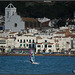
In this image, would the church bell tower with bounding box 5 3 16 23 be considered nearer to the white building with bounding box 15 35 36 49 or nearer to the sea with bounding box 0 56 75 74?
the white building with bounding box 15 35 36 49

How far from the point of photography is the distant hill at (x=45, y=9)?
65944mm

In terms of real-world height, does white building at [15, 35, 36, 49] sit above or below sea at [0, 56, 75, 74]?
above

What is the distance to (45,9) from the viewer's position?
6812cm

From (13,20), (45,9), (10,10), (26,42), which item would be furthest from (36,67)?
(45,9)

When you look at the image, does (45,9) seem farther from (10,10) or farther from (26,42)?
(26,42)

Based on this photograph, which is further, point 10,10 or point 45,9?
point 45,9

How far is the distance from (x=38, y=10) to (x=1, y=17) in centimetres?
453

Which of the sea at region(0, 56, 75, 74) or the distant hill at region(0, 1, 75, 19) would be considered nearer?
the sea at region(0, 56, 75, 74)

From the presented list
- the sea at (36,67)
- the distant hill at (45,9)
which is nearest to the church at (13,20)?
the distant hill at (45,9)

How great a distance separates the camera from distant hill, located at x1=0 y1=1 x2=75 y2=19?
65.9m

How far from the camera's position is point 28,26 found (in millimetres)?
66688

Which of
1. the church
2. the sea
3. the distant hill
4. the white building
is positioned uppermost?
the distant hill

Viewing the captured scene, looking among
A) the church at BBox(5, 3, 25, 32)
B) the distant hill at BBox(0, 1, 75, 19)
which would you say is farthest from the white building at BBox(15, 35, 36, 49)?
the distant hill at BBox(0, 1, 75, 19)

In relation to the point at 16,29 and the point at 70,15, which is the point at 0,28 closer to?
the point at 16,29
